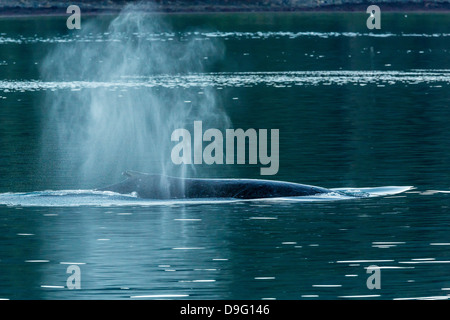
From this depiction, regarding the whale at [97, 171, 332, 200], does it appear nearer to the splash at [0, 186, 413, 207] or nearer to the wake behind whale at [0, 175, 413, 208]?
the wake behind whale at [0, 175, 413, 208]

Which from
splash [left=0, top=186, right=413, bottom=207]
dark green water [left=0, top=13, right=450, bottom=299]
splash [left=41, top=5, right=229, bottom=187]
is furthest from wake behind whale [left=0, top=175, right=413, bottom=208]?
splash [left=41, top=5, right=229, bottom=187]

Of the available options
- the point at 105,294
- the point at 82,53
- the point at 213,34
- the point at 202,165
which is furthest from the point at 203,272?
the point at 213,34

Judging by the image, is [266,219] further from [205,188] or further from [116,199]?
[116,199]

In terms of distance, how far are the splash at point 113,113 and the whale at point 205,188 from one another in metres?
5.05

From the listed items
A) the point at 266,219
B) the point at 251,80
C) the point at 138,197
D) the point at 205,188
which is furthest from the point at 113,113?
the point at 266,219

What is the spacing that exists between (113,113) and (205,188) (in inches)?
1478

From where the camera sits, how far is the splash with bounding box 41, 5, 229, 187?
48406 millimetres

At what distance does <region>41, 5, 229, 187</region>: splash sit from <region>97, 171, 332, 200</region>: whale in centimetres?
505

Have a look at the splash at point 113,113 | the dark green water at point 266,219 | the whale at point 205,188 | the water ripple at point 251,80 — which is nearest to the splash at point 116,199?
the dark green water at point 266,219

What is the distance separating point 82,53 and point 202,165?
93.0 m

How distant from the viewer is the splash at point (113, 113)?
48406 mm

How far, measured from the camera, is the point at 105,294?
85.1 ft

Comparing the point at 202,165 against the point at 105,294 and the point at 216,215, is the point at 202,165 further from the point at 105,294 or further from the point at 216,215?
the point at 105,294
